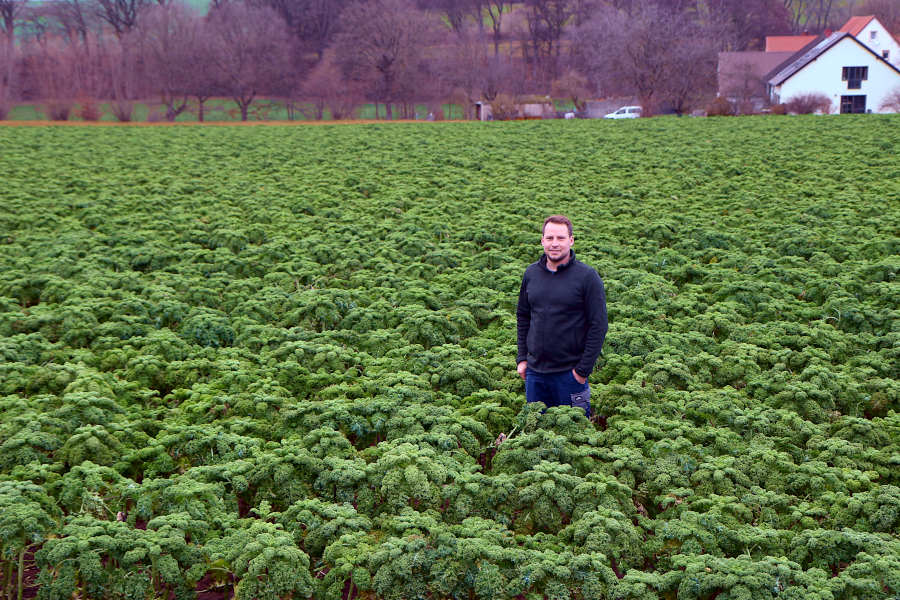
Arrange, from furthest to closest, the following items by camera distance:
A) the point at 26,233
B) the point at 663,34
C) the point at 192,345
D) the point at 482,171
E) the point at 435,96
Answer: the point at 435,96
the point at 663,34
the point at 482,171
the point at 26,233
the point at 192,345

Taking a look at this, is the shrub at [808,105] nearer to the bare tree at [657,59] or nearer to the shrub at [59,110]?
the bare tree at [657,59]

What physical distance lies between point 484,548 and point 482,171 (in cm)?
1948

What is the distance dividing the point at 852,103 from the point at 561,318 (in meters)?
73.7

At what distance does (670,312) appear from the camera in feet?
33.4

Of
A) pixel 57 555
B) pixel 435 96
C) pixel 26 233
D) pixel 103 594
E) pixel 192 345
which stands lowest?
pixel 103 594

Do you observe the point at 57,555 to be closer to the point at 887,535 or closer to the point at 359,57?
the point at 887,535

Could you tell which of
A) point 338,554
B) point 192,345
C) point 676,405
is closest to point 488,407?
point 676,405

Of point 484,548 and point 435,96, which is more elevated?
point 435,96

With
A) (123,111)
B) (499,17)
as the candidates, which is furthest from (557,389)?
(499,17)

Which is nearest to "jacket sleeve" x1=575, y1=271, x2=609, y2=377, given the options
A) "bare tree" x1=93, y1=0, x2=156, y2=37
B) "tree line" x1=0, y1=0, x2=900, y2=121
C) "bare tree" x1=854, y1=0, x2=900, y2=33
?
"tree line" x1=0, y1=0, x2=900, y2=121

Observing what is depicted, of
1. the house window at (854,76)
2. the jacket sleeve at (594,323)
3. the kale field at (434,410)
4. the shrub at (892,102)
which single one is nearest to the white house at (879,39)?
the house window at (854,76)

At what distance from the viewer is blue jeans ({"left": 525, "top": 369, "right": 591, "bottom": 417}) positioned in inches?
275

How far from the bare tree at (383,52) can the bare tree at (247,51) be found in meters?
6.92

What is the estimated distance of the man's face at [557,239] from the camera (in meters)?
6.47
